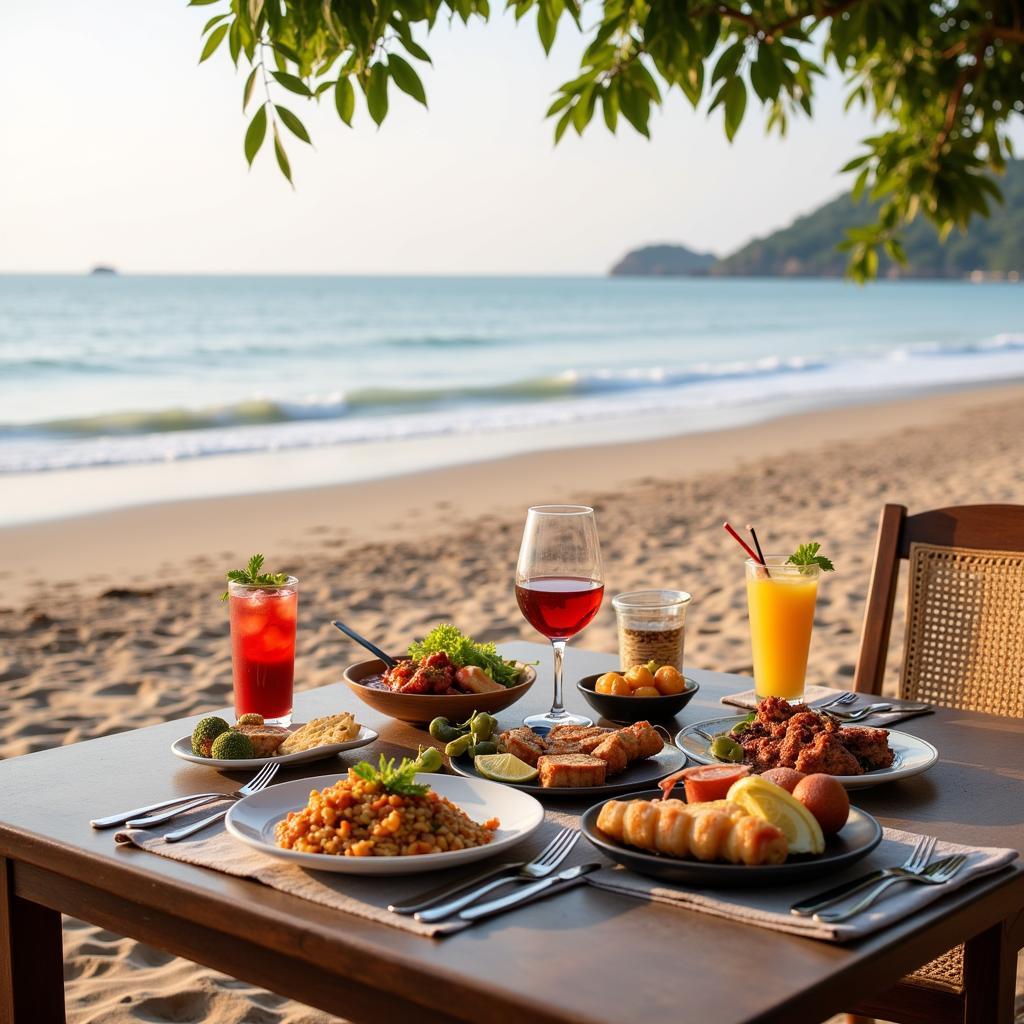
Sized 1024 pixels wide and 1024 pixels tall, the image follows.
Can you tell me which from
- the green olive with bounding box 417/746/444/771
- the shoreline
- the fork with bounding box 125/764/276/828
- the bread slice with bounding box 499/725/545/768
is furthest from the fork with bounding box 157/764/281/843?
the shoreline

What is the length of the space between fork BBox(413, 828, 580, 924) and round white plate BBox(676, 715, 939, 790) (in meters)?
0.32

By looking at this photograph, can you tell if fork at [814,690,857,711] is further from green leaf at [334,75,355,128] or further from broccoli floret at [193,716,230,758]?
green leaf at [334,75,355,128]

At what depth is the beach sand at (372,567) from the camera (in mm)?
4676

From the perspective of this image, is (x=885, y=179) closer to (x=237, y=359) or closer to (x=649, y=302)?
(x=237, y=359)

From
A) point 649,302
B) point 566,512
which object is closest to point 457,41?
point 566,512

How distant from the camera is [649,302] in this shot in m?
60.9

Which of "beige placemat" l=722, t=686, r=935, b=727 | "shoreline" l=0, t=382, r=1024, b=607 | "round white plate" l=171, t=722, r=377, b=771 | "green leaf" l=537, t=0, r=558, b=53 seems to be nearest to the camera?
"round white plate" l=171, t=722, r=377, b=771

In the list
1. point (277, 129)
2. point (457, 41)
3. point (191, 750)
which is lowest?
point (191, 750)

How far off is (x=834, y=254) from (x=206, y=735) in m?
90.9

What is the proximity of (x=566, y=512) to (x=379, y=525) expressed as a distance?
Result: 715 cm

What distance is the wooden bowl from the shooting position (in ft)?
6.49

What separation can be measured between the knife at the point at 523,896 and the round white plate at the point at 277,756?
519mm

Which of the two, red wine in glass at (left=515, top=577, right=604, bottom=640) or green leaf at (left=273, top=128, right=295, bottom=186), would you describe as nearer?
green leaf at (left=273, top=128, right=295, bottom=186)

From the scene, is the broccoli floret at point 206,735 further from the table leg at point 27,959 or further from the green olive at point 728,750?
the green olive at point 728,750
